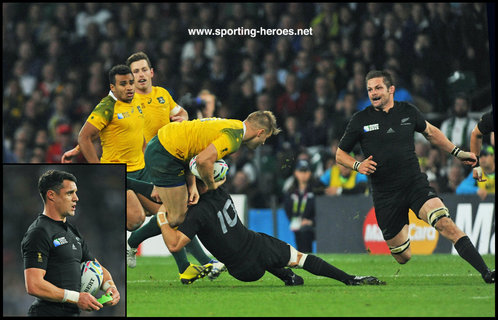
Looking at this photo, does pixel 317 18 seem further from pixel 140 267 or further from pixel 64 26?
pixel 140 267

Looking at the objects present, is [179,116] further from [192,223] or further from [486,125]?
[486,125]

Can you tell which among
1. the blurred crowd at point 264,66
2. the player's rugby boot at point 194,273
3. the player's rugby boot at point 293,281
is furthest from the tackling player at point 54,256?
the blurred crowd at point 264,66

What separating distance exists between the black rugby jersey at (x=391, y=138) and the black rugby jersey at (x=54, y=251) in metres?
3.63

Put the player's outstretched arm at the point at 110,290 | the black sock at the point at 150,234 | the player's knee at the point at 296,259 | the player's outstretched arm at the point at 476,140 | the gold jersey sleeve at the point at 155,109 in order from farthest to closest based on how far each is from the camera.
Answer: the gold jersey sleeve at the point at 155,109, the black sock at the point at 150,234, the player's outstretched arm at the point at 476,140, the player's knee at the point at 296,259, the player's outstretched arm at the point at 110,290

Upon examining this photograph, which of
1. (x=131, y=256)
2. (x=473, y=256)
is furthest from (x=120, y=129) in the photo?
(x=473, y=256)

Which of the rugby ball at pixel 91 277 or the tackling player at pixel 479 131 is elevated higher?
the tackling player at pixel 479 131

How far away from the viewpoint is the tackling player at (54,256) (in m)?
6.06

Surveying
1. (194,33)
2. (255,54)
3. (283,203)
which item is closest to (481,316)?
(283,203)

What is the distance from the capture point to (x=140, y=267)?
36.7 ft

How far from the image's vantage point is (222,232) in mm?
8172

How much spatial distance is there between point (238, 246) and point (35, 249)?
246 centimetres

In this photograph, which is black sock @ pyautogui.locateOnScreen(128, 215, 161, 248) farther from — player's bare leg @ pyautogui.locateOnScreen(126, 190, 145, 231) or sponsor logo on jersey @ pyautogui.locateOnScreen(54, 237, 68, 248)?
sponsor logo on jersey @ pyautogui.locateOnScreen(54, 237, 68, 248)

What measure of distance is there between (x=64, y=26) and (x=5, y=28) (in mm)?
1517

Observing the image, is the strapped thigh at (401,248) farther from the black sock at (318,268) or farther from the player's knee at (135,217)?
the player's knee at (135,217)
